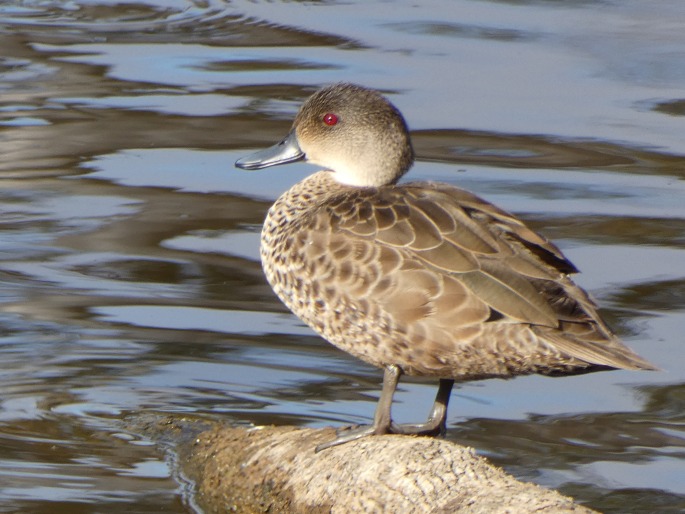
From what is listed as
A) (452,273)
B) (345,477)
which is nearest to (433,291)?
(452,273)

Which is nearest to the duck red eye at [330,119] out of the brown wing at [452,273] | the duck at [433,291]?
the duck at [433,291]

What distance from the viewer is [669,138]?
8383mm

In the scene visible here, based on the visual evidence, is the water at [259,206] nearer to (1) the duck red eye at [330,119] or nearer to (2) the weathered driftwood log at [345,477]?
(2) the weathered driftwood log at [345,477]

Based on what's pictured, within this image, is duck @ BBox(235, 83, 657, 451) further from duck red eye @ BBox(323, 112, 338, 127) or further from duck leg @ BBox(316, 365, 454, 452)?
duck red eye @ BBox(323, 112, 338, 127)

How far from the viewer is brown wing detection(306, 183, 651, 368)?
432cm

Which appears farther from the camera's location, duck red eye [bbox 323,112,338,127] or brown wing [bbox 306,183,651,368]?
duck red eye [bbox 323,112,338,127]

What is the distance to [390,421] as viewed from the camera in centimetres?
455

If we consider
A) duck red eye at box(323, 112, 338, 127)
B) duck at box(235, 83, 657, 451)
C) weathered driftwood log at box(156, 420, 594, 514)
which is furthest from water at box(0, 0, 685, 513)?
duck red eye at box(323, 112, 338, 127)

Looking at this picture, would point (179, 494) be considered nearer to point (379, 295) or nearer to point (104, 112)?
point (379, 295)

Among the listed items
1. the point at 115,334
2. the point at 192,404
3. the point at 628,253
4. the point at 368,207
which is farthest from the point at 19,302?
the point at 628,253

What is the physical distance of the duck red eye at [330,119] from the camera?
5133 millimetres

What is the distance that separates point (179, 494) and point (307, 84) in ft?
15.7

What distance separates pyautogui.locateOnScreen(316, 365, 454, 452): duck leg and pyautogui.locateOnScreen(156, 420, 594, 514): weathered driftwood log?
0.22 feet

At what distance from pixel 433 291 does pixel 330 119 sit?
3.26ft
